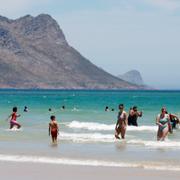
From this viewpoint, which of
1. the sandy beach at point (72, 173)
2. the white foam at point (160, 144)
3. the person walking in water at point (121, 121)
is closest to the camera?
the sandy beach at point (72, 173)

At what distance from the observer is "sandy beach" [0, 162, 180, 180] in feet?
45.9

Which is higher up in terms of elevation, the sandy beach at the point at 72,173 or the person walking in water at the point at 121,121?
the person walking in water at the point at 121,121

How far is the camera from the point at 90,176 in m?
14.1

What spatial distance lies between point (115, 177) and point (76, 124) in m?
19.2

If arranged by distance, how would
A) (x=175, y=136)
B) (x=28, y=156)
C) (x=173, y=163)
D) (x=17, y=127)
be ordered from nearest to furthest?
1. (x=173, y=163)
2. (x=28, y=156)
3. (x=175, y=136)
4. (x=17, y=127)

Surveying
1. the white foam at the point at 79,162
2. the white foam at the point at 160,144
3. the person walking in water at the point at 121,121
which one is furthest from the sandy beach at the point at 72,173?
the person walking in water at the point at 121,121

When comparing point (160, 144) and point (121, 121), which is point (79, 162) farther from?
point (121, 121)

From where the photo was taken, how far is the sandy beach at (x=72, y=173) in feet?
45.9

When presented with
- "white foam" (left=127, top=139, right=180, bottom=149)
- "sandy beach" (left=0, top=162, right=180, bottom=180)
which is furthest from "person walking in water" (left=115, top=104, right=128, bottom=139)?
"sandy beach" (left=0, top=162, right=180, bottom=180)

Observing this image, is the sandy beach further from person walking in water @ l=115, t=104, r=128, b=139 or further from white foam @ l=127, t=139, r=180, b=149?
person walking in water @ l=115, t=104, r=128, b=139

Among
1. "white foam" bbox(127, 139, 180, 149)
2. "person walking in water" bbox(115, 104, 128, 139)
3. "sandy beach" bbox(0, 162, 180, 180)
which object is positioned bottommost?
"sandy beach" bbox(0, 162, 180, 180)

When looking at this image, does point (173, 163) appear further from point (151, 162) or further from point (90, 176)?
point (90, 176)

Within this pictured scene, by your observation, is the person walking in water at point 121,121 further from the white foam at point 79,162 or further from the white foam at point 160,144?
the white foam at point 79,162

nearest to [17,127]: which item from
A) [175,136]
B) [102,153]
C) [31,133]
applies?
[31,133]
